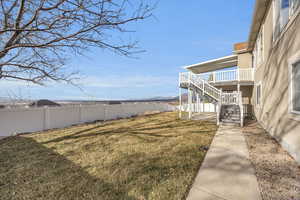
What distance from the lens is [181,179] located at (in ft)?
8.32

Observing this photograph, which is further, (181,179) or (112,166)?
(112,166)

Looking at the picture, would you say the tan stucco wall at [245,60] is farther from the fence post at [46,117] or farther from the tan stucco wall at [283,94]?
the fence post at [46,117]

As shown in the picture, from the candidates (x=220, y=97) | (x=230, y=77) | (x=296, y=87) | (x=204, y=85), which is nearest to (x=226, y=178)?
(x=296, y=87)

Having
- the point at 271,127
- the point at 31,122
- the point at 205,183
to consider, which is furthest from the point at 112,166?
the point at 31,122

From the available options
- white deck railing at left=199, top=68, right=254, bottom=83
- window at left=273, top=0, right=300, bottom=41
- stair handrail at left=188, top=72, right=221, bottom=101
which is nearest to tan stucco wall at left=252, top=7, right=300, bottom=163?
window at left=273, top=0, right=300, bottom=41

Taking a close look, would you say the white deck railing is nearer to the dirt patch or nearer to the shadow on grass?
the dirt patch

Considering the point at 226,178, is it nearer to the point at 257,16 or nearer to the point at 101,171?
the point at 101,171

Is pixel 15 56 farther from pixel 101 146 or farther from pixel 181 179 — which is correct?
pixel 181 179

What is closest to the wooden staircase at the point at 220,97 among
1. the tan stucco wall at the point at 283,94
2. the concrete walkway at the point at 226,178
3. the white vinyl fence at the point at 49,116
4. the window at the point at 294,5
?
the tan stucco wall at the point at 283,94

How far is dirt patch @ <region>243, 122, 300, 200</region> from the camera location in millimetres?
2152

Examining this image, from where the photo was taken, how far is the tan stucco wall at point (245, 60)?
35.8 ft

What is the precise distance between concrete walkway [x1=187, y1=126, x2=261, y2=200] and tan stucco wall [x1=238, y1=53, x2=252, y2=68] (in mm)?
9523

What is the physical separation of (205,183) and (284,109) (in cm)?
371

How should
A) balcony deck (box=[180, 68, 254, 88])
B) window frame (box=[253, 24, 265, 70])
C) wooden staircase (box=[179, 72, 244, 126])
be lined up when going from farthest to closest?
balcony deck (box=[180, 68, 254, 88]) < wooden staircase (box=[179, 72, 244, 126]) < window frame (box=[253, 24, 265, 70])
